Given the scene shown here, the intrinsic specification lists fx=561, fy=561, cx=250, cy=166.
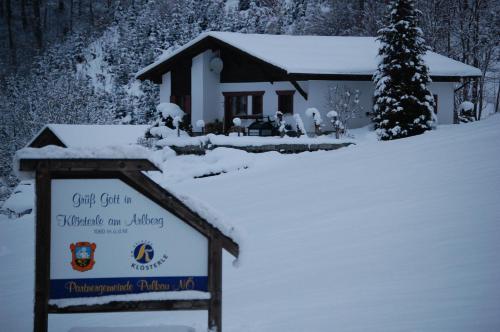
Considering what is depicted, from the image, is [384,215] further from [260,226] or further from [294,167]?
[294,167]

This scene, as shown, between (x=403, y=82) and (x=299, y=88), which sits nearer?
(x=403, y=82)

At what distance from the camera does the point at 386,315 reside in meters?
5.47

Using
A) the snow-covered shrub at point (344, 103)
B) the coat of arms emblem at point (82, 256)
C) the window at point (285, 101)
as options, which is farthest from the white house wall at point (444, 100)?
the coat of arms emblem at point (82, 256)

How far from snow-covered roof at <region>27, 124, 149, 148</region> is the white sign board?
30.7 m

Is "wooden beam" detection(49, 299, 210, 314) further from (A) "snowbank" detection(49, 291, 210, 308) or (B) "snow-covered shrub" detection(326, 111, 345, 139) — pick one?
(B) "snow-covered shrub" detection(326, 111, 345, 139)

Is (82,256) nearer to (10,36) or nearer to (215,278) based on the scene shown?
(215,278)

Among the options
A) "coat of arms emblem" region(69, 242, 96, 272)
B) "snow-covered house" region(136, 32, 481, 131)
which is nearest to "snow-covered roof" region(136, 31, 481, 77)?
"snow-covered house" region(136, 32, 481, 131)

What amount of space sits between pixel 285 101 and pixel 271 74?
4.66ft

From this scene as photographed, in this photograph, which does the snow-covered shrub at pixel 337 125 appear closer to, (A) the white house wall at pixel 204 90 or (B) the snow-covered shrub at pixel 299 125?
(B) the snow-covered shrub at pixel 299 125

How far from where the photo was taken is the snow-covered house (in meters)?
25.0

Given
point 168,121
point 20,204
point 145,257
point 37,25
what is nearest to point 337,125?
point 168,121

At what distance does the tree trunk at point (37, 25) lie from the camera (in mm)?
95312

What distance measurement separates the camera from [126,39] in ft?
235

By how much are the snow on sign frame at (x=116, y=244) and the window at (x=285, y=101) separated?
21.6 m
